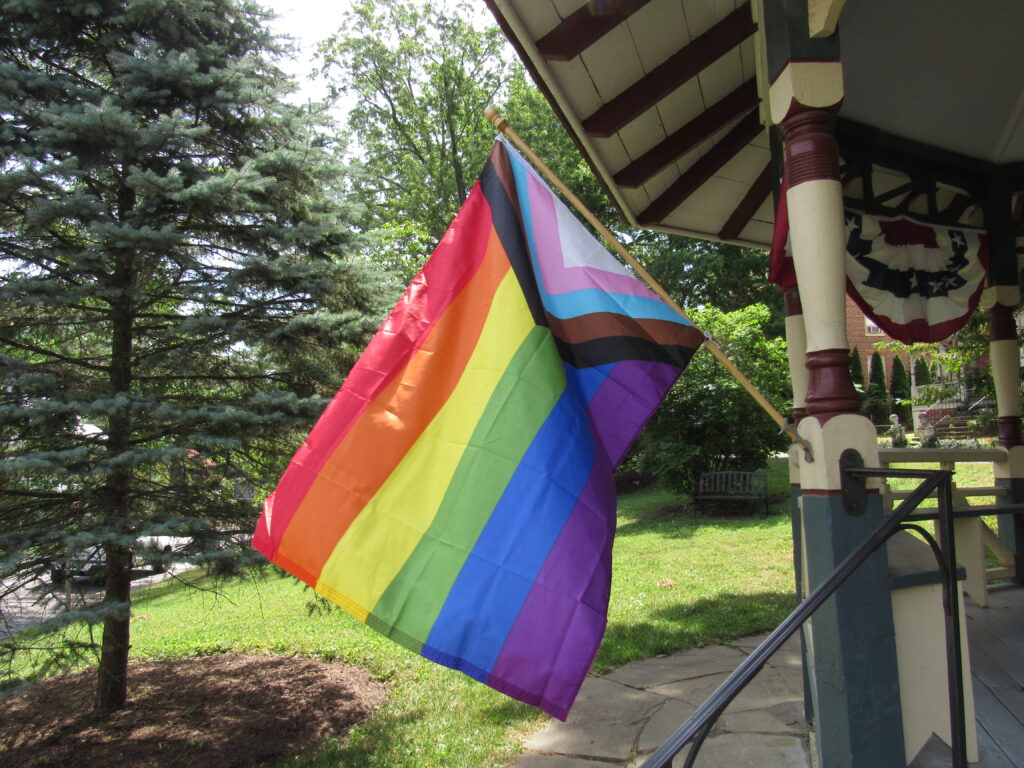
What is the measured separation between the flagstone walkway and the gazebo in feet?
1.54

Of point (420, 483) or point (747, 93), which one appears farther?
point (747, 93)

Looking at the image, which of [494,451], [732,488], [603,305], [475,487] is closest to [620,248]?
[603,305]

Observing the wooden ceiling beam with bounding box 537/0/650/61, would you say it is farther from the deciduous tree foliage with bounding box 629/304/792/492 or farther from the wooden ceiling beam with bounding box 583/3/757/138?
the deciduous tree foliage with bounding box 629/304/792/492

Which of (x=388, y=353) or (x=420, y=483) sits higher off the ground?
(x=388, y=353)

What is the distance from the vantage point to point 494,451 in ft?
8.18

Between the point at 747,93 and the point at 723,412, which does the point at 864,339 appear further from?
the point at 747,93

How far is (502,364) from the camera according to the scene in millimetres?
2590

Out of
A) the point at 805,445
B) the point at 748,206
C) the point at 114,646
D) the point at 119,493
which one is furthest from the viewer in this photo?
the point at 748,206

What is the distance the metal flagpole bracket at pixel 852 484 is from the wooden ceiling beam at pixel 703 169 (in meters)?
3.24

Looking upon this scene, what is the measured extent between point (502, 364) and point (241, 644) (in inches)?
254

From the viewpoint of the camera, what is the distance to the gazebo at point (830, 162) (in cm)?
233

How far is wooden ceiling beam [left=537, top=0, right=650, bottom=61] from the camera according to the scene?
3.07 metres

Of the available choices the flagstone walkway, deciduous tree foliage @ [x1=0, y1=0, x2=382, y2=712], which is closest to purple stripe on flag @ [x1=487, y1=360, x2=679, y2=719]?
the flagstone walkway

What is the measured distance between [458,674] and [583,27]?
15.8 ft
